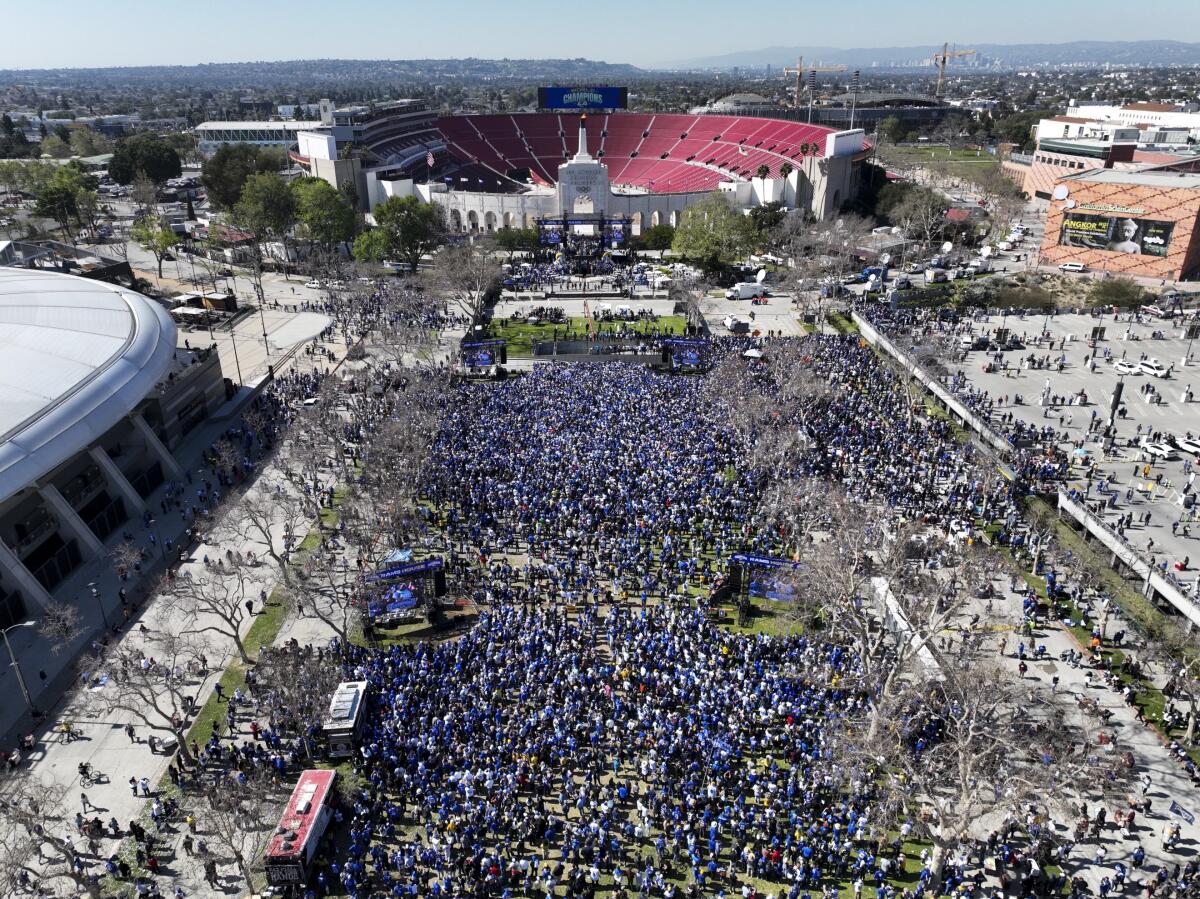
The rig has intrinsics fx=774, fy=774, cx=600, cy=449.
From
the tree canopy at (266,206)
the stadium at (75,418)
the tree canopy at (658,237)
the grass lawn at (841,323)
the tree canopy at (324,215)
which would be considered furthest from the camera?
the tree canopy at (658,237)

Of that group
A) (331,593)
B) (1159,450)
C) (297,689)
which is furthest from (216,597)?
(1159,450)

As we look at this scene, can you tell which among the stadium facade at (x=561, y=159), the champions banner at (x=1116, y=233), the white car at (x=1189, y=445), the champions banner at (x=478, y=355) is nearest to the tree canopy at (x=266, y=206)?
the stadium facade at (x=561, y=159)

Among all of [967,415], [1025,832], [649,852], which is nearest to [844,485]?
[967,415]

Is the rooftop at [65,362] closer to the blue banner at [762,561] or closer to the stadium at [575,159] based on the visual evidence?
the blue banner at [762,561]

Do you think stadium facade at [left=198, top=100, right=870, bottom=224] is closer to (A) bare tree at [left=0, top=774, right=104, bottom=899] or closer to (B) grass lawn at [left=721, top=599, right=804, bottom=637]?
(B) grass lawn at [left=721, top=599, right=804, bottom=637]

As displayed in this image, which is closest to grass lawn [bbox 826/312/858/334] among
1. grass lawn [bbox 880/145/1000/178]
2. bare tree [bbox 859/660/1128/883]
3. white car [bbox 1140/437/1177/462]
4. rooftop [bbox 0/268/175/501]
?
white car [bbox 1140/437/1177/462]

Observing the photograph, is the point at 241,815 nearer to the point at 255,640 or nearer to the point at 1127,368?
the point at 255,640
